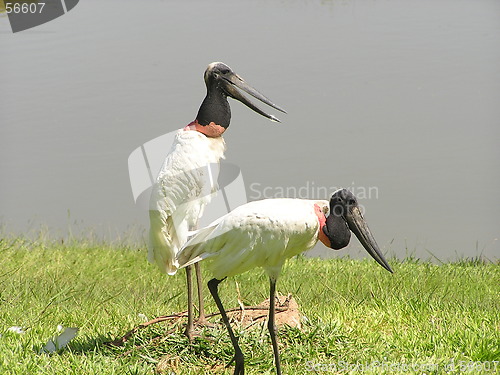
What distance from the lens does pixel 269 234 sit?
12.3ft

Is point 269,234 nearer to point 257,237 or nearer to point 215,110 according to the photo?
point 257,237

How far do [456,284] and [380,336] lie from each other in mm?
1699

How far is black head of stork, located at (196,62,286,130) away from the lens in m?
4.75

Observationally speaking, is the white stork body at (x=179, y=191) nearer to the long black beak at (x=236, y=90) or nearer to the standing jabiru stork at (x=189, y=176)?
the standing jabiru stork at (x=189, y=176)

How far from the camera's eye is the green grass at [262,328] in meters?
4.21

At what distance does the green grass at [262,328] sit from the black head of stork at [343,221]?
707 mm

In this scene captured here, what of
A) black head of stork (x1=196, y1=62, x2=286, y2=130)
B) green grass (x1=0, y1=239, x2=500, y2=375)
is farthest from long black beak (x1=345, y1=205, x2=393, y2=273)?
black head of stork (x1=196, y1=62, x2=286, y2=130)

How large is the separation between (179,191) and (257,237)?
1.01 meters

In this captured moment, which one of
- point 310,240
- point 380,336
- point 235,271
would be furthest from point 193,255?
point 380,336

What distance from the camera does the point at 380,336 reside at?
4645mm

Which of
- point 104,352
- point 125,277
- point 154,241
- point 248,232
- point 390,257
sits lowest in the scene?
point 390,257

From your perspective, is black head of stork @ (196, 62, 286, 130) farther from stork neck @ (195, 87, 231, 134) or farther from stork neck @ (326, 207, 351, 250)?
stork neck @ (326, 207, 351, 250)

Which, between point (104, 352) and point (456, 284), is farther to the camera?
point (456, 284)

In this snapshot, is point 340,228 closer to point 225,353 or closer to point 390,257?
point 225,353
